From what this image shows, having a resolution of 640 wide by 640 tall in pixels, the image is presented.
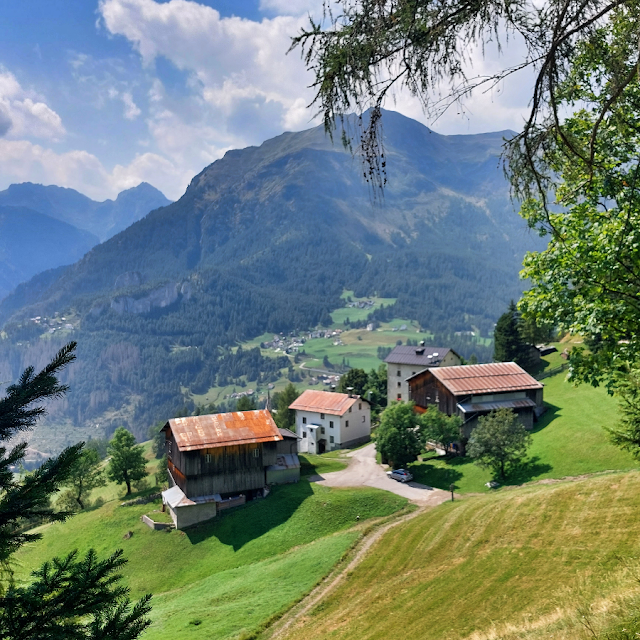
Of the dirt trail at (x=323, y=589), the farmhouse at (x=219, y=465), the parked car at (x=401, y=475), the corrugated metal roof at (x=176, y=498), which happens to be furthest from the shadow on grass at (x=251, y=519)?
the dirt trail at (x=323, y=589)

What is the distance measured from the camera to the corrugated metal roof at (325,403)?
76431mm

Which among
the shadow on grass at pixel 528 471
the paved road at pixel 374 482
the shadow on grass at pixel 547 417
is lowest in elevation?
the paved road at pixel 374 482

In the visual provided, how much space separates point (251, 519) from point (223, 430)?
11.3 m

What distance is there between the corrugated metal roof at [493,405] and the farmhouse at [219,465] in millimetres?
20742

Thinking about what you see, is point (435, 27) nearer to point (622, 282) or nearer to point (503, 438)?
point (622, 282)

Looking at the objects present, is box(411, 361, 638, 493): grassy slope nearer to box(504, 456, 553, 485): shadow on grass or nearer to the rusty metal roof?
box(504, 456, 553, 485): shadow on grass

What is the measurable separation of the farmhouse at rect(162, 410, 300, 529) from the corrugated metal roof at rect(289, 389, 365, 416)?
Answer: 20.1 metres

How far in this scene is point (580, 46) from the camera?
22.3 feet

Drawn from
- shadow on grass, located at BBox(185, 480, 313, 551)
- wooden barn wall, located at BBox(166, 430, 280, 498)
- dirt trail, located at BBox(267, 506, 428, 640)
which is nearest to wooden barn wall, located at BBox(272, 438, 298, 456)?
wooden barn wall, located at BBox(166, 430, 280, 498)

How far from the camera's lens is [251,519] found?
46312 millimetres

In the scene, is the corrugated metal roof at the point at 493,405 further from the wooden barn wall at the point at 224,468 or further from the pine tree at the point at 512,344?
the pine tree at the point at 512,344

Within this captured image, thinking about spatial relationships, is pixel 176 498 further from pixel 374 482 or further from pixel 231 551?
pixel 374 482

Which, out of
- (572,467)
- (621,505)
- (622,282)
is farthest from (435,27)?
(572,467)

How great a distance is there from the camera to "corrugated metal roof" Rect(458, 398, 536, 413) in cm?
5738
